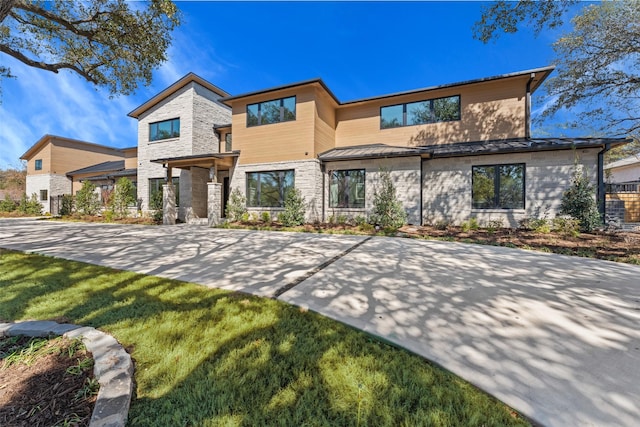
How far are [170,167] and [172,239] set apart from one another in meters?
7.66

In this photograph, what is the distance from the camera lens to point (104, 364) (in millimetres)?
1961

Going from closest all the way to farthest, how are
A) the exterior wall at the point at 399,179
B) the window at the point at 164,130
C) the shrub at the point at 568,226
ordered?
the shrub at the point at 568,226
the exterior wall at the point at 399,179
the window at the point at 164,130

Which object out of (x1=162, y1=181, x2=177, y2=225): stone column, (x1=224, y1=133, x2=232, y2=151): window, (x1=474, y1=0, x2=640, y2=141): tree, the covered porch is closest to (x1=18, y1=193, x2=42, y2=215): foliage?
the covered porch

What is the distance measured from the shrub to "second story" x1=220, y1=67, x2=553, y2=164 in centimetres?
437

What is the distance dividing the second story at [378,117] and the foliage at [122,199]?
7.94 meters

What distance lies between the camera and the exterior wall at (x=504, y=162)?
941 cm

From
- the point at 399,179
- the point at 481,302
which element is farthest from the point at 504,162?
the point at 481,302

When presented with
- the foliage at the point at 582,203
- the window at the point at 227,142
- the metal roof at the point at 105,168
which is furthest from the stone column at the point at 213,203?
the foliage at the point at 582,203

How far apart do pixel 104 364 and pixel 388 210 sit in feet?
31.1

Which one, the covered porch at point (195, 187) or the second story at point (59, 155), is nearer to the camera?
the covered porch at point (195, 187)

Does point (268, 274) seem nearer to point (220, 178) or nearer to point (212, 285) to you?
point (212, 285)

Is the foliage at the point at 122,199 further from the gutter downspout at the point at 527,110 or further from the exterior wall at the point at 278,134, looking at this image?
the gutter downspout at the point at 527,110

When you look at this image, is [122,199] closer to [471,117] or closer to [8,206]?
[8,206]

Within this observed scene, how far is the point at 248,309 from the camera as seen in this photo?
309 cm
